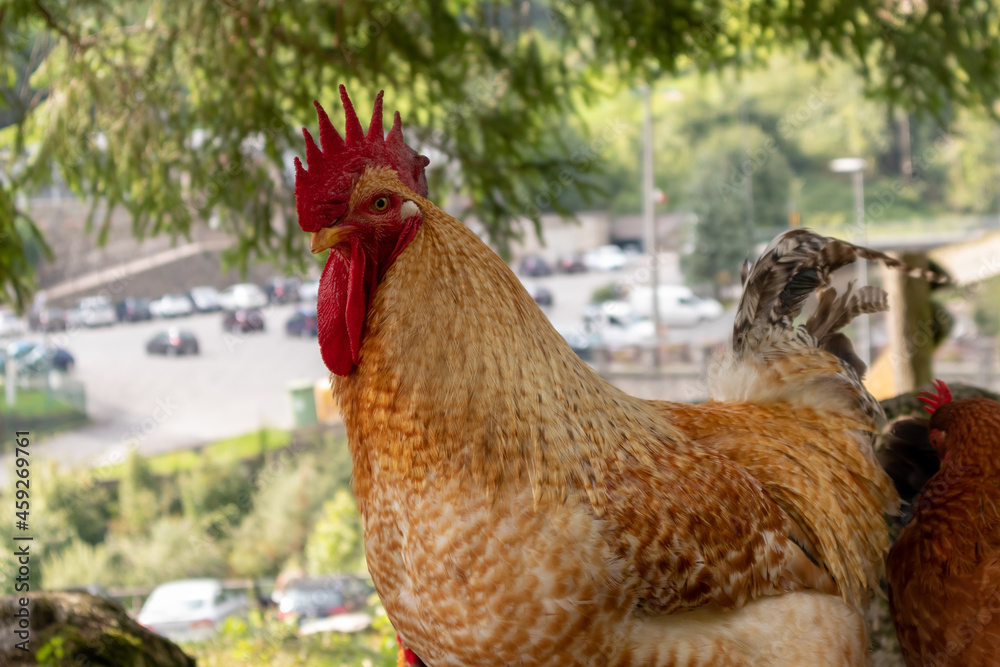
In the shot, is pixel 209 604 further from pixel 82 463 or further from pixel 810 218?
pixel 810 218

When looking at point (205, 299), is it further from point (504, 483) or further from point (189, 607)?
point (504, 483)

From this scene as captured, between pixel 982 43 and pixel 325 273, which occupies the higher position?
pixel 982 43

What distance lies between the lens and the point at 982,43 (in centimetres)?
473

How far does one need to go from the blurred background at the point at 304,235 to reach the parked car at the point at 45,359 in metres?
0.02

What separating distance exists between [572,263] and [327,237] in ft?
26.1

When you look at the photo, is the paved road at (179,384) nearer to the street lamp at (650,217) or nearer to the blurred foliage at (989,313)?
the street lamp at (650,217)

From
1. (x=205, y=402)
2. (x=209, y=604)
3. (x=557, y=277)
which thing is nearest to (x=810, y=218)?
(x=557, y=277)

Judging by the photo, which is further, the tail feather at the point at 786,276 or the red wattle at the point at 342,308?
the tail feather at the point at 786,276

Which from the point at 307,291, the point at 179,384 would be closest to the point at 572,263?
the point at 307,291

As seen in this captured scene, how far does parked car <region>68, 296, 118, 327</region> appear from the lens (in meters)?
7.25

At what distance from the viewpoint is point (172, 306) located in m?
7.75

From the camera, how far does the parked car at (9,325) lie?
6.75 metres

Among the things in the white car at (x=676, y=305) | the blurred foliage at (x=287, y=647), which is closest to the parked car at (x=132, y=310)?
the blurred foliage at (x=287, y=647)

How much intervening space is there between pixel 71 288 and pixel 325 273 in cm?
679
